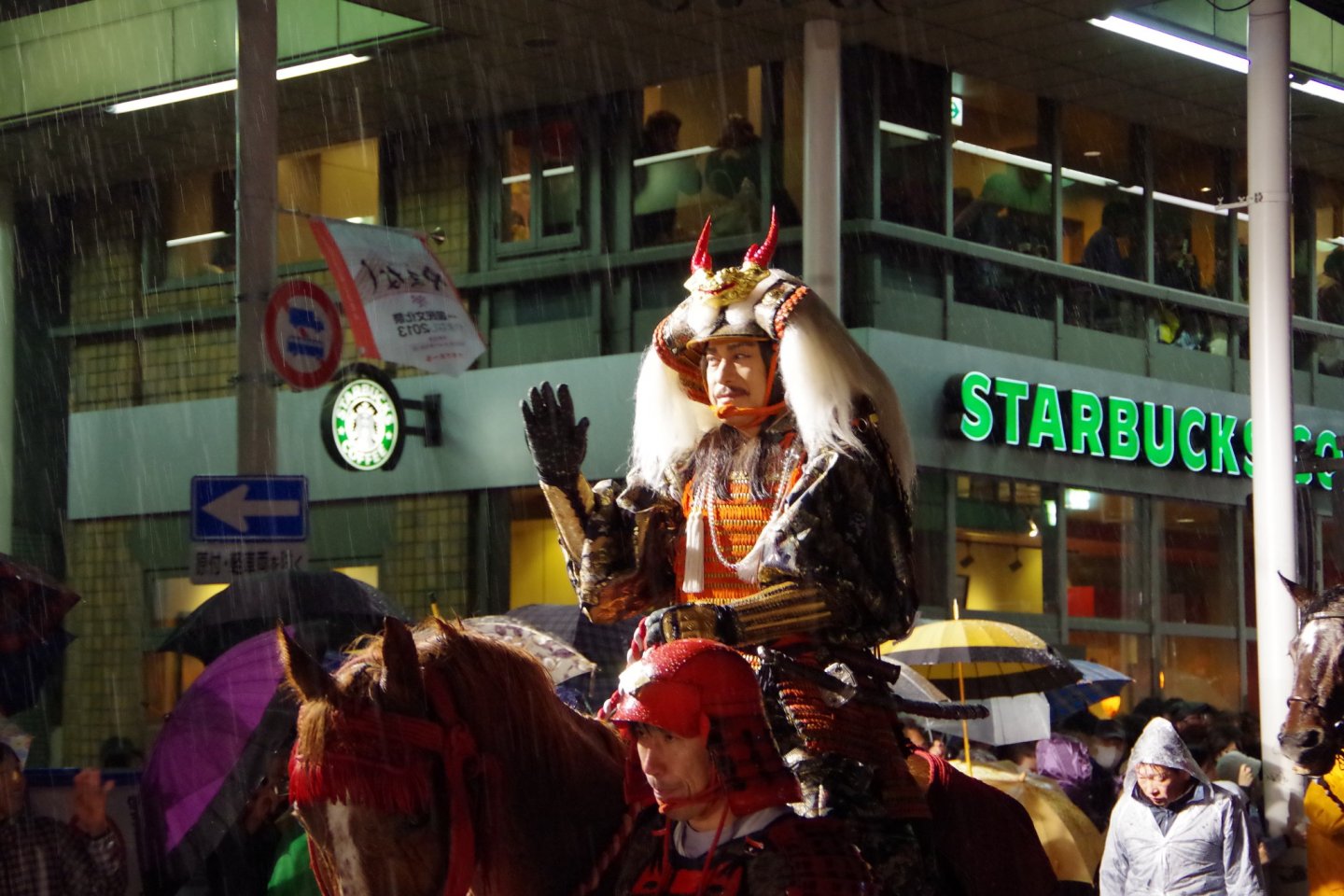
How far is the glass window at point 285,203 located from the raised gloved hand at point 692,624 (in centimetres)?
1592

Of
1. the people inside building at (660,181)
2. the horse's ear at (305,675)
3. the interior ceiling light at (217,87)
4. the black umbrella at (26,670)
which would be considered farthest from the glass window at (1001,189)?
the horse's ear at (305,675)

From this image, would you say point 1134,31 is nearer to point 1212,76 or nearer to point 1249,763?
point 1212,76

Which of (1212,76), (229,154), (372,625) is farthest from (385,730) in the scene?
(229,154)

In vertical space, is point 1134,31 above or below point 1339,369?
above

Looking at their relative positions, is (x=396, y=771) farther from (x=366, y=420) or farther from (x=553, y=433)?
(x=366, y=420)

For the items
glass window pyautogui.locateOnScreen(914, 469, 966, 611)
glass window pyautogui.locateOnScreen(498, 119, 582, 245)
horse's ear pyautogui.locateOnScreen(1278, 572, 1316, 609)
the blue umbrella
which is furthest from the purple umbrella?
glass window pyautogui.locateOnScreen(498, 119, 582, 245)

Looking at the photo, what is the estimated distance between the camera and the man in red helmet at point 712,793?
3842mm

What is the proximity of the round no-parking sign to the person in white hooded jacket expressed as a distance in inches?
209

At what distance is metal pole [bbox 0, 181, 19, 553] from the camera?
20.3 m

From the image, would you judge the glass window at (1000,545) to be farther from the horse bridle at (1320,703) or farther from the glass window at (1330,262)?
the horse bridle at (1320,703)

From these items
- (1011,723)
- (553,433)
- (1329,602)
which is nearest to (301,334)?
(1011,723)

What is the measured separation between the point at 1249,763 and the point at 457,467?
8877 mm

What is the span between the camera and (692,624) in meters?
4.04

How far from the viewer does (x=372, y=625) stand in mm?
8703
